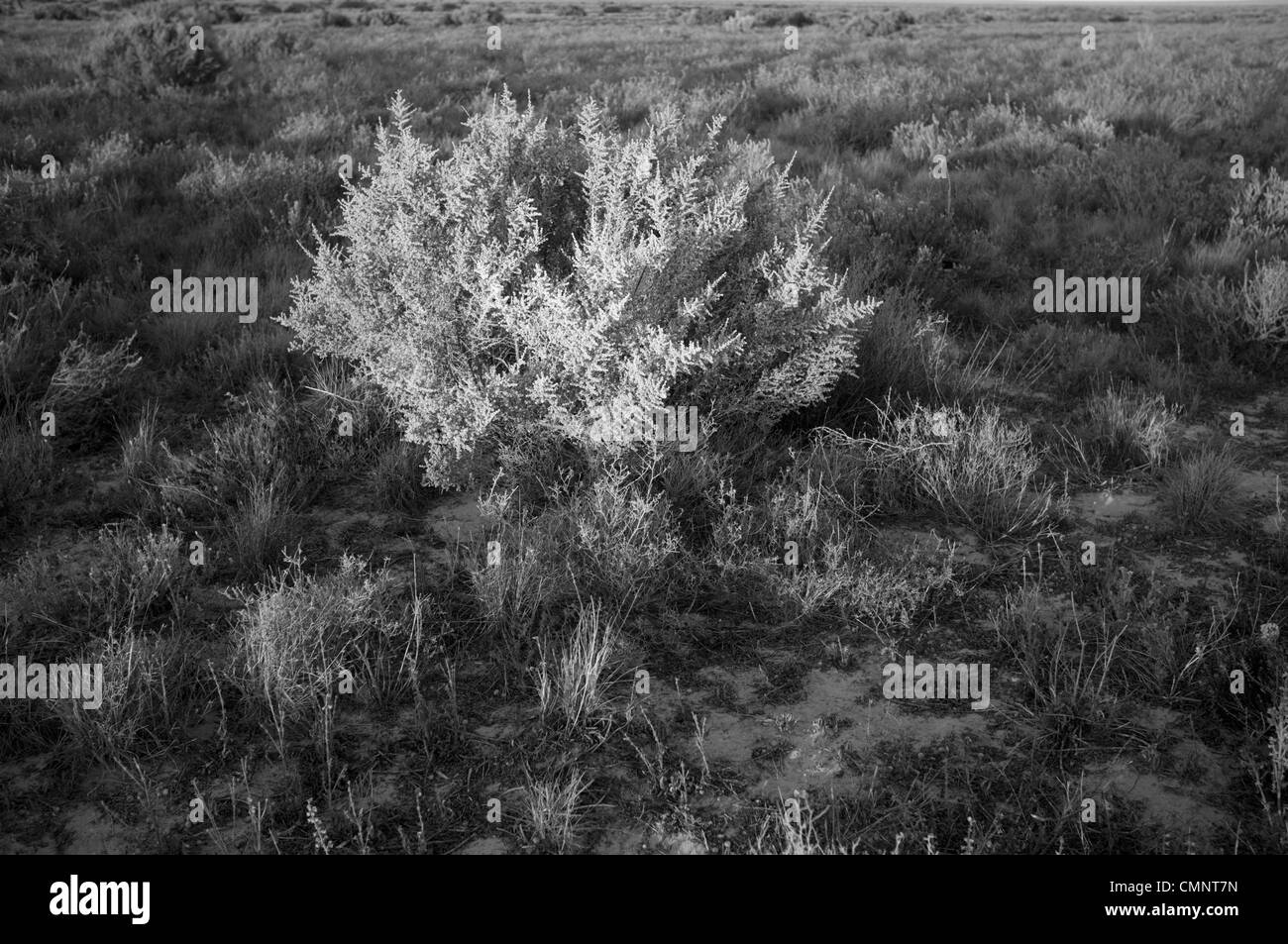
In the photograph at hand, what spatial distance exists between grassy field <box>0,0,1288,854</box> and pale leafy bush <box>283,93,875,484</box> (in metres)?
0.03

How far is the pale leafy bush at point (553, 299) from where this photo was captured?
176 inches

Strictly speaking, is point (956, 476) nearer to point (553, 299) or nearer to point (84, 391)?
point (553, 299)

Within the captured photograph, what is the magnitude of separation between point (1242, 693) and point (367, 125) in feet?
34.2

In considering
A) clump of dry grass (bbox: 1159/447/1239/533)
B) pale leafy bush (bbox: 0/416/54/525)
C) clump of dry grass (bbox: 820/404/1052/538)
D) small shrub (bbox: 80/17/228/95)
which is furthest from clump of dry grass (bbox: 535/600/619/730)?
small shrub (bbox: 80/17/228/95)

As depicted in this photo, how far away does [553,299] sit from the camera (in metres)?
4.25

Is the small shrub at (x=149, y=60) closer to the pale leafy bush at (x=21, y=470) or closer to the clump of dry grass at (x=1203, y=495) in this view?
the pale leafy bush at (x=21, y=470)

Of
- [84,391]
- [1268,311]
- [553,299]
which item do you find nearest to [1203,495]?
[1268,311]

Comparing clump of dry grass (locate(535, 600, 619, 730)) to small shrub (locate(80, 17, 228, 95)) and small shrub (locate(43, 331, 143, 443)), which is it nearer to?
small shrub (locate(43, 331, 143, 443))

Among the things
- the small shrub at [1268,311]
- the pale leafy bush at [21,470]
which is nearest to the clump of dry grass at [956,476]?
the small shrub at [1268,311]

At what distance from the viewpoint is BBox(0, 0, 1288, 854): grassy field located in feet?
10.0

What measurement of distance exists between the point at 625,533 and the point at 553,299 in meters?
1.07
